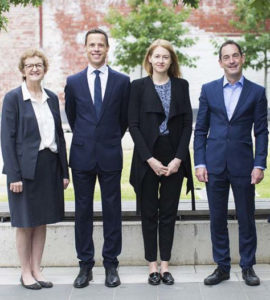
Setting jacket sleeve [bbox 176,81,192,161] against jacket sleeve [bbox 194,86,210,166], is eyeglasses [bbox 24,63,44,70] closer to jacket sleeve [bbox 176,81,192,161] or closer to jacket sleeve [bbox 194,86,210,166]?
jacket sleeve [bbox 176,81,192,161]

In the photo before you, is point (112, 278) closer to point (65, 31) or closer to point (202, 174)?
point (202, 174)

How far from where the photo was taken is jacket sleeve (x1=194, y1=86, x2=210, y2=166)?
510 cm

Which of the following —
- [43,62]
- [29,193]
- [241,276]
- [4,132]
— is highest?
[43,62]

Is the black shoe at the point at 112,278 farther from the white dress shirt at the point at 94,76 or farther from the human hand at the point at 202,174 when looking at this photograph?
the white dress shirt at the point at 94,76

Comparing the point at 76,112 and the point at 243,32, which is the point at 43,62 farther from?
the point at 243,32

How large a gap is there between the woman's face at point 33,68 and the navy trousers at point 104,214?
0.83 meters

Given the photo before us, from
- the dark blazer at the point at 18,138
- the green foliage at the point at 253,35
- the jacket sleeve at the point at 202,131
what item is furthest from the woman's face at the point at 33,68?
the green foliage at the point at 253,35

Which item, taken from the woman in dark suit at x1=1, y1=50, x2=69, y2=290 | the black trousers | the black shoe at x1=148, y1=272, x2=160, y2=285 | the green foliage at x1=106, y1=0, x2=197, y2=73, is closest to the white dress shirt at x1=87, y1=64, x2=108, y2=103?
the woman in dark suit at x1=1, y1=50, x2=69, y2=290

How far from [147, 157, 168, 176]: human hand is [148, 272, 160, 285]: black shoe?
0.88 meters

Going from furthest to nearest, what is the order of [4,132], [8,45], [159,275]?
1. [8,45]
2. [159,275]
3. [4,132]

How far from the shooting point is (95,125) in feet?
16.5

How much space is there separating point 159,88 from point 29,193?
138cm

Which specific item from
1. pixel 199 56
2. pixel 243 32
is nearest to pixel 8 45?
pixel 199 56

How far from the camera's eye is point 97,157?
16.6ft
